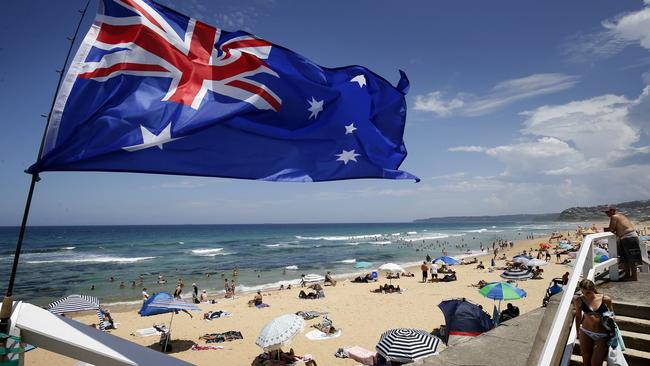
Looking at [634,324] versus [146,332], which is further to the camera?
[146,332]

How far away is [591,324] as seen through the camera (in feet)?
14.7

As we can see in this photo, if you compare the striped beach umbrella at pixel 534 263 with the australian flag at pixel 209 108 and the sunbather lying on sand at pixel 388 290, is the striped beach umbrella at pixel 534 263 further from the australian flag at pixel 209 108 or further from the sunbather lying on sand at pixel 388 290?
the australian flag at pixel 209 108

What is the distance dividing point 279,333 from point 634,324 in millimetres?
8092

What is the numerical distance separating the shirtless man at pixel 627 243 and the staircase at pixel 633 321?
0.61 meters

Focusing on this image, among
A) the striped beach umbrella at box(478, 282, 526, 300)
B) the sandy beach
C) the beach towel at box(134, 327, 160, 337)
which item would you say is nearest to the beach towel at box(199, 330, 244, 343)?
the sandy beach

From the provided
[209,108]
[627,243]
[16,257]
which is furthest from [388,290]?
[16,257]

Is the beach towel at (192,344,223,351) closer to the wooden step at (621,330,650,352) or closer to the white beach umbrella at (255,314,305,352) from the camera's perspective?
the white beach umbrella at (255,314,305,352)

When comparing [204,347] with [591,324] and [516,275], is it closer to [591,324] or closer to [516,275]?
[591,324]

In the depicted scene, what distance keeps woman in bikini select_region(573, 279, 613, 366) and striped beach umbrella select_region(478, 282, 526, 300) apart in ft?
28.9

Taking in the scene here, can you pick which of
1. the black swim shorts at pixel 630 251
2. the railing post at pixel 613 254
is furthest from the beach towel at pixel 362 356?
the black swim shorts at pixel 630 251

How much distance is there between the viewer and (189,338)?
15227 millimetres

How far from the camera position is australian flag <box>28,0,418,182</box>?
11.0 feet

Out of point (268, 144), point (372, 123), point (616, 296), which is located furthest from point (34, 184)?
point (616, 296)

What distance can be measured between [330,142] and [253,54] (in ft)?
4.91
